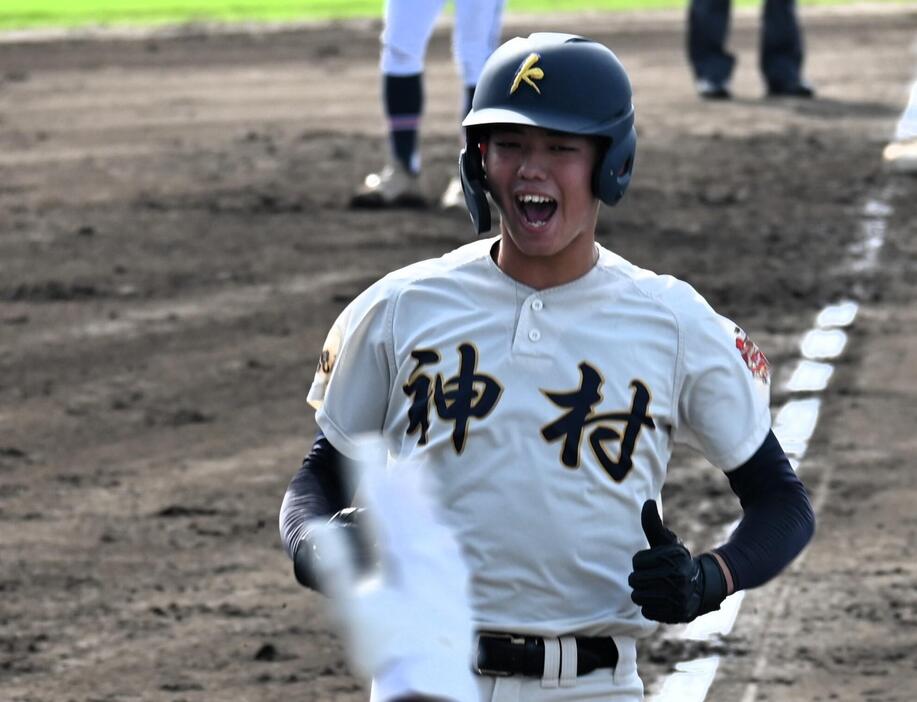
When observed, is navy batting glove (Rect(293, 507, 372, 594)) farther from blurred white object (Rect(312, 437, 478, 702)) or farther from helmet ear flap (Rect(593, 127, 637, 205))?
helmet ear flap (Rect(593, 127, 637, 205))

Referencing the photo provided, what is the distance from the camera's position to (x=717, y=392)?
305 centimetres

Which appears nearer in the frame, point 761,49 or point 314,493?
point 314,493

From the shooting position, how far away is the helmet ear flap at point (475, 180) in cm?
318

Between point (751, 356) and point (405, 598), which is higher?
point (405, 598)

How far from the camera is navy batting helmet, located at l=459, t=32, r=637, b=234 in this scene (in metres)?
2.98

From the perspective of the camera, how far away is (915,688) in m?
4.62

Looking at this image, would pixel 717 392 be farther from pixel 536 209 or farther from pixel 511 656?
pixel 511 656

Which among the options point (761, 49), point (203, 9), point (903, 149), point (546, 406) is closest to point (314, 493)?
point (546, 406)

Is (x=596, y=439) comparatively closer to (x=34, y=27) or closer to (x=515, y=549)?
(x=515, y=549)

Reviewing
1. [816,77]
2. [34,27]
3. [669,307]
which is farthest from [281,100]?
[669,307]

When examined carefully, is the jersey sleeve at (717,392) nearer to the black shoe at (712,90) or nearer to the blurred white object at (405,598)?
the blurred white object at (405,598)

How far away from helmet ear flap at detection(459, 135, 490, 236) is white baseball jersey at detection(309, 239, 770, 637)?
7 centimetres

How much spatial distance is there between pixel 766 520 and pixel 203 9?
57.4 ft

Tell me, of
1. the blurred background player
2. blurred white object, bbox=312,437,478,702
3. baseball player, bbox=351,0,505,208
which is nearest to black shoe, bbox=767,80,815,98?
the blurred background player
